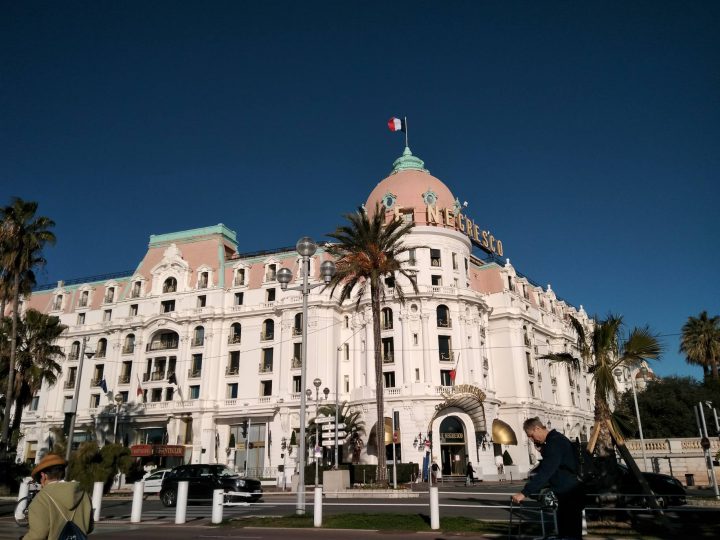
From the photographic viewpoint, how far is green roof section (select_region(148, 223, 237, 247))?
60.6m

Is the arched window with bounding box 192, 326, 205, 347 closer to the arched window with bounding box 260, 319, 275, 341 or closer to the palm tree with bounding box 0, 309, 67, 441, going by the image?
the arched window with bounding box 260, 319, 275, 341

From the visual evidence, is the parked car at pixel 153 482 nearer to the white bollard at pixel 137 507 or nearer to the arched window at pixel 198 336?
the white bollard at pixel 137 507

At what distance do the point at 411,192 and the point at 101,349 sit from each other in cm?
3625

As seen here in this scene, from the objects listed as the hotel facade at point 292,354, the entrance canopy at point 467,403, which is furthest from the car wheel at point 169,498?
the entrance canopy at point 467,403

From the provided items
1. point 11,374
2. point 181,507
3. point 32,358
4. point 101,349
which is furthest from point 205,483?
point 101,349

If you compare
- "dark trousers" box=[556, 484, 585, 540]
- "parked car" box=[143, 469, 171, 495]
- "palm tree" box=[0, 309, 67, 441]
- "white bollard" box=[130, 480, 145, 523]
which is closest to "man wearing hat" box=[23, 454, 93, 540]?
"dark trousers" box=[556, 484, 585, 540]

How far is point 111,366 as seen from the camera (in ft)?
189

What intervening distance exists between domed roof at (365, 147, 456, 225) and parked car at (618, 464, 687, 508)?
33333mm

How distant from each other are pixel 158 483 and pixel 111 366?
3011 cm

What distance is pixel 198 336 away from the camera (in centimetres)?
5616

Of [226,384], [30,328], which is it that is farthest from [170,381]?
[30,328]

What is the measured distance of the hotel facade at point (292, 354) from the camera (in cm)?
→ 4712

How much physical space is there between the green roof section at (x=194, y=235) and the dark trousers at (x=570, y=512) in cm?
5665

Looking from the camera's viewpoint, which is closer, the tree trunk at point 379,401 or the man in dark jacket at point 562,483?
the man in dark jacket at point 562,483
